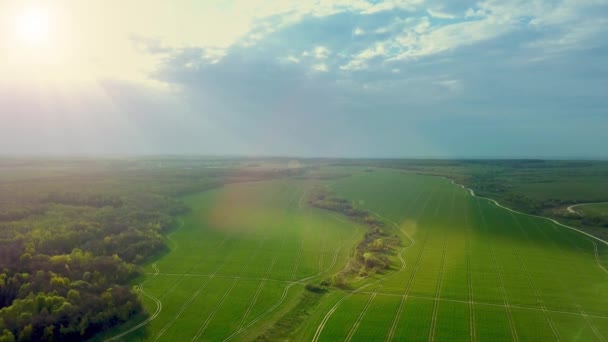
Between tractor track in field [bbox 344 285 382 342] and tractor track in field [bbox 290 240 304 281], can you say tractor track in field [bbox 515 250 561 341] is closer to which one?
tractor track in field [bbox 344 285 382 342]

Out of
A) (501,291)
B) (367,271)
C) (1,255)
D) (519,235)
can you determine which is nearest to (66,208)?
(1,255)

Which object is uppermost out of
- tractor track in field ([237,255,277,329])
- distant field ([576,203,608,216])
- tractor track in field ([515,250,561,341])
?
distant field ([576,203,608,216])

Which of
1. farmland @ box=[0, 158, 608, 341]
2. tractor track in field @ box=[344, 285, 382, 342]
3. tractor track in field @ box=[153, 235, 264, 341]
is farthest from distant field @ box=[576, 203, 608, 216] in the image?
tractor track in field @ box=[153, 235, 264, 341]

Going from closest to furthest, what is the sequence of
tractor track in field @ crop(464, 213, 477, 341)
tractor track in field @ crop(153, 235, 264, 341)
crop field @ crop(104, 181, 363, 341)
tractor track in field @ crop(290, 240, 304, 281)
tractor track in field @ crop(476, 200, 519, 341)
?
tractor track in field @ crop(476, 200, 519, 341)
tractor track in field @ crop(464, 213, 477, 341)
tractor track in field @ crop(153, 235, 264, 341)
crop field @ crop(104, 181, 363, 341)
tractor track in field @ crop(290, 240, 304, 281)

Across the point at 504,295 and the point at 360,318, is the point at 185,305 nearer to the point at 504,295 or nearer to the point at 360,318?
the point at 360,318

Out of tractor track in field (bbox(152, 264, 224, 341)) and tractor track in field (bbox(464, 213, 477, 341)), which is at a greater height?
tractor track in field (bbox(464, 213, 477, 341))

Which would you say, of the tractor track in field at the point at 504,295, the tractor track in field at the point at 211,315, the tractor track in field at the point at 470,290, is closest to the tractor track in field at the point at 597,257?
the tractor track in field at the point at 504,295

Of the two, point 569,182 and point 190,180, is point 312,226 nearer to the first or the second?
point 190,180

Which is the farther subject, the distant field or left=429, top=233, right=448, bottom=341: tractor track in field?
the distant field

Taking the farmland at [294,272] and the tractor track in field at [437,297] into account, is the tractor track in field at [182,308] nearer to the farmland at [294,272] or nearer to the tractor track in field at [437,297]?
the farmland at [294,272]
